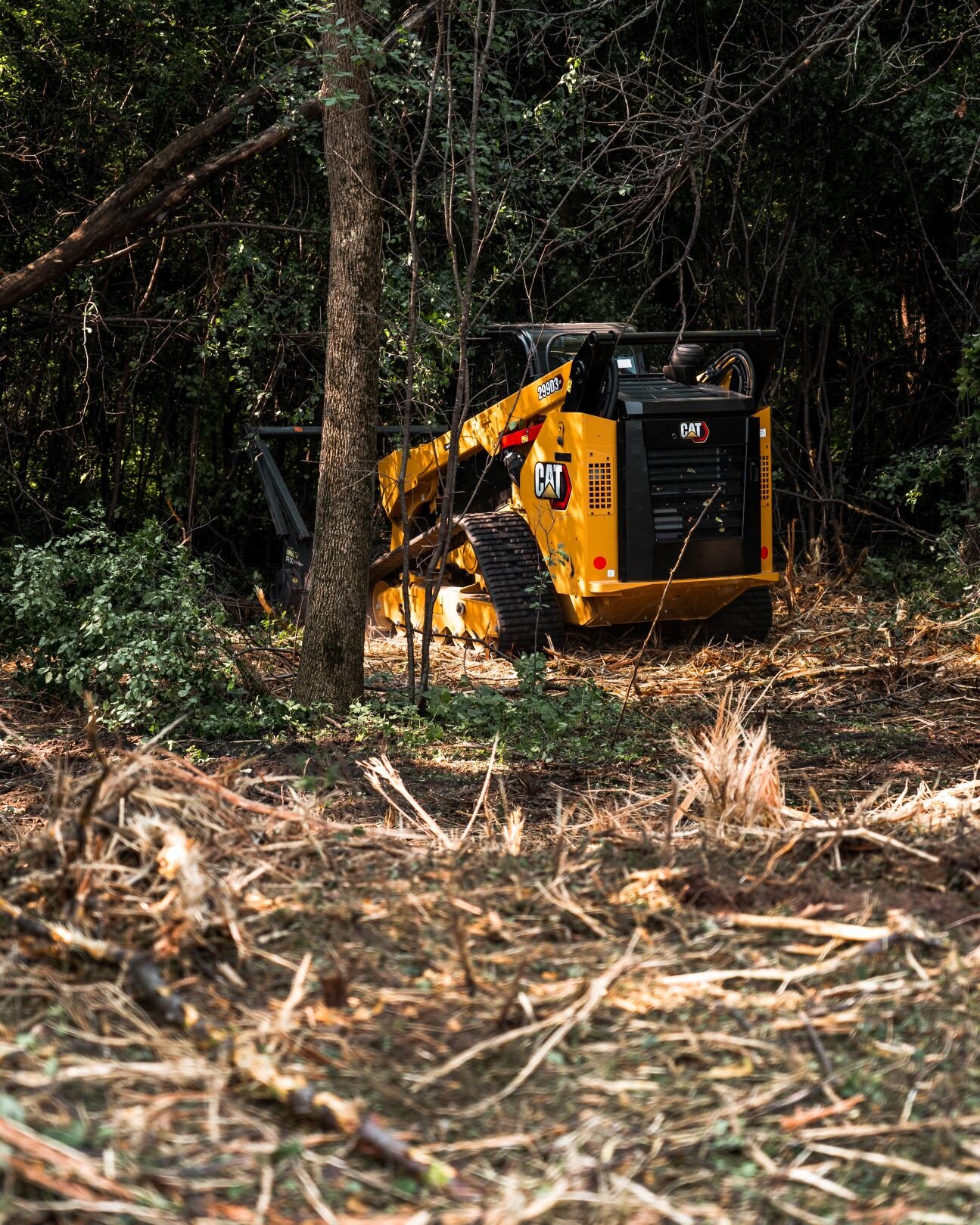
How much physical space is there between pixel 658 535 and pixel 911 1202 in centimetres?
656

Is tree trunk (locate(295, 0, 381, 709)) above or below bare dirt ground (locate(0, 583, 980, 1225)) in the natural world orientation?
above

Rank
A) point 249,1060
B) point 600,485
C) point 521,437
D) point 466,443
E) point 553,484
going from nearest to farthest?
point 249,1060, point 600,485, point 553,484, point 521,437, point 466,443

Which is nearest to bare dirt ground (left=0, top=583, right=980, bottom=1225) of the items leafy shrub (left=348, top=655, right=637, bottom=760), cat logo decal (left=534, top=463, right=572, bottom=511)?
leafy shrub (left=348, top=655, right=637, bottom=760)

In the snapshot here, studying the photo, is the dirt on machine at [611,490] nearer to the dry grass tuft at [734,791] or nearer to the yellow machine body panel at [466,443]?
the yellow machine body panel at [466,443]

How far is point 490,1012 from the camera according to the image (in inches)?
109

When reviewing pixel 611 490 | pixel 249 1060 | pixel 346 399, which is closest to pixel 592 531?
pixel 611 490

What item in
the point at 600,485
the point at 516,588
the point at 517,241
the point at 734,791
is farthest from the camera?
the point at 517,241

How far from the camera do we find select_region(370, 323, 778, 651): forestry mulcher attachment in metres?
8.51

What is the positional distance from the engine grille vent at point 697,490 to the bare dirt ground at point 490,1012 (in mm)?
4219

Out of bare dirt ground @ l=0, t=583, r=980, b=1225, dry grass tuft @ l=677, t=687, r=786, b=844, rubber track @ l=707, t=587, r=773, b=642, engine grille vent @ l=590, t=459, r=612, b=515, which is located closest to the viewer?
bare dirt ground @ l=0, t=583, r=980, b=1225

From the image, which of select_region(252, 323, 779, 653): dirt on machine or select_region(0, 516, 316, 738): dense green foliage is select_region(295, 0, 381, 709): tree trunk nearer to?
select_region(0, 516, 316, 738): dense green foliage

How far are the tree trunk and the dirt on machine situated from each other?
964mm

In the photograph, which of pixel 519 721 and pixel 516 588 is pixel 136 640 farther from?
pixel 516 588

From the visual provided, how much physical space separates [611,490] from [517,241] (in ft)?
7.15
